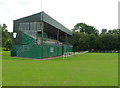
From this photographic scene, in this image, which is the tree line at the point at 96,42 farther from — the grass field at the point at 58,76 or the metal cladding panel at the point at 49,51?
the grass field at the point at 58,76

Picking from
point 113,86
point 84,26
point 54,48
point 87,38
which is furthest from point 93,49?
point 113,86

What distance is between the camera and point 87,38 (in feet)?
180

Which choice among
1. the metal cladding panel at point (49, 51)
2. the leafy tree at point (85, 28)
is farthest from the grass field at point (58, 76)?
the leafy tree at point (85, 28)

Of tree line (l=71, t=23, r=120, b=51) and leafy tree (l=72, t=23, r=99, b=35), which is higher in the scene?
leafy tree (l=72, t=23, r=99, b=35)

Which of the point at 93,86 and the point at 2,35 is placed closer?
the point at 93,86

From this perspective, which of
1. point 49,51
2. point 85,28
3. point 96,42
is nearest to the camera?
point 49,51

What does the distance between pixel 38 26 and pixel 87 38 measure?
35.9 meters

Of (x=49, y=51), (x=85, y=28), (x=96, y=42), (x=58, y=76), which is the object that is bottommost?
(x=58, y=76)

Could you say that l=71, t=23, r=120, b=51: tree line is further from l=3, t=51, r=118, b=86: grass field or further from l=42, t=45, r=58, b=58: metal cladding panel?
l=3, t=51, r=118, b=86: grass field

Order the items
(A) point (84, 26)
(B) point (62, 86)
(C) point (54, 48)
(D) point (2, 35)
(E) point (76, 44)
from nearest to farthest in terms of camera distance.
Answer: (B) point (62, 86) → (C) point (54, 48) → (D) point (2, 35) → (E) point (76, 44) → (A) point (84, 26)

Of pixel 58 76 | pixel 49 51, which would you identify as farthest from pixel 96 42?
pixel 58 76

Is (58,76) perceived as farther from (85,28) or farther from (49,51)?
(85,28)

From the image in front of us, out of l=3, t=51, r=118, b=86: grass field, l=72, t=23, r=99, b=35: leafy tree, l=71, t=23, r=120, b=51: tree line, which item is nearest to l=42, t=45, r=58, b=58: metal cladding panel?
l=3, t=51, r=118, b=86: grass field

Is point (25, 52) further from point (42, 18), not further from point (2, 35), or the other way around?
point (2, 35)
